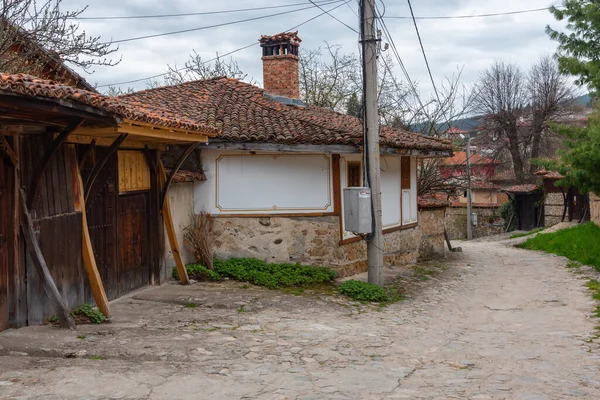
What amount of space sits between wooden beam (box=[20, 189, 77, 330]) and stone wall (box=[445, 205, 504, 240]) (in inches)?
1314

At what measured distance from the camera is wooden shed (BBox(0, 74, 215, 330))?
6305mm

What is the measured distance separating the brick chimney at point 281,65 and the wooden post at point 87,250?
7.48 meters

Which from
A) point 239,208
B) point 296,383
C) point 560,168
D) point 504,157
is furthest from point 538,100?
point 296,383

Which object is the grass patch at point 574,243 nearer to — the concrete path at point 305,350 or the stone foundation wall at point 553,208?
the concrete path at point 305,350

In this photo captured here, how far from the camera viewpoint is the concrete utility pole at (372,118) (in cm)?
1000

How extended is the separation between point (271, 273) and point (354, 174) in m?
2.81

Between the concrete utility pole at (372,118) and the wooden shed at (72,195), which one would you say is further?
the concrete utility pole at (372,118)

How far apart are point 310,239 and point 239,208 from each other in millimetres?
1421

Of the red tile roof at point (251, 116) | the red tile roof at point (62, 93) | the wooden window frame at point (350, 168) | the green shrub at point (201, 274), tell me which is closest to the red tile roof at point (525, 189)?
the red tile roof at point (251, 116)

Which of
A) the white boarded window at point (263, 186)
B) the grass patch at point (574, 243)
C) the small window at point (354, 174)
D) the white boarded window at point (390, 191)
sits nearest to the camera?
the white boarded window at point (263, 186)

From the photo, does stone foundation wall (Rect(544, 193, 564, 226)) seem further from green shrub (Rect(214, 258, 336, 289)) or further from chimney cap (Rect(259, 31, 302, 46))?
green shrub (Rect(214, 258, 336, 289))

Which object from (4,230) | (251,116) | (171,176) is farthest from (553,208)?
(4,230)

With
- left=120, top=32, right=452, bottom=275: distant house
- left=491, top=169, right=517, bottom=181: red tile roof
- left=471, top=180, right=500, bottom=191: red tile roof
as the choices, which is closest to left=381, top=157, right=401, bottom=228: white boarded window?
left=120, top=32, right=452, bottom=275: distant house

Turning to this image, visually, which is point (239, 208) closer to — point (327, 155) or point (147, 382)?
point (327, 155)
